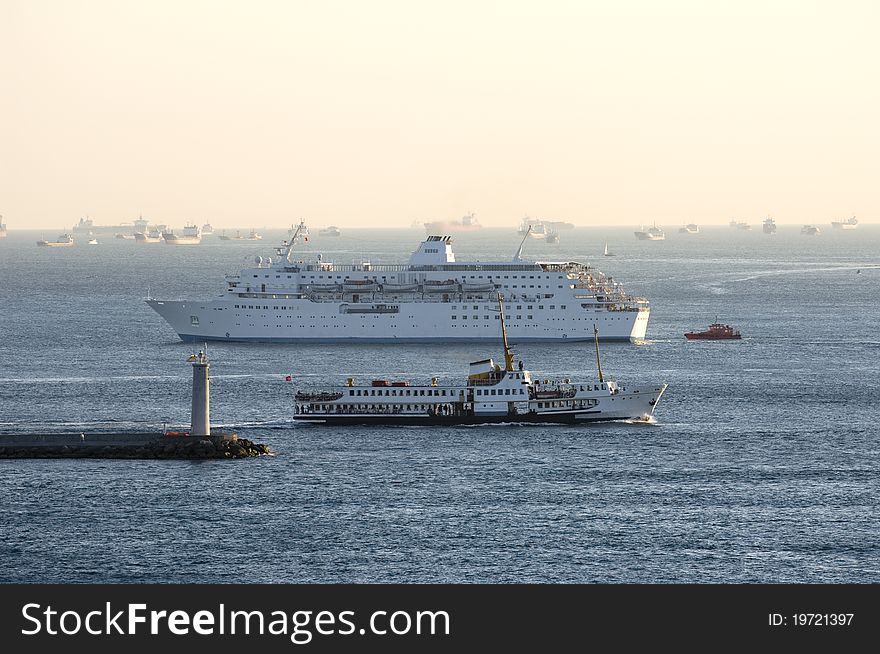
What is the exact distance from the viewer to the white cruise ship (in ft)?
346

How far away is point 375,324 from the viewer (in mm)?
105750

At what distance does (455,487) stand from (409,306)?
180ft

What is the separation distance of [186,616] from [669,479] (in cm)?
2691

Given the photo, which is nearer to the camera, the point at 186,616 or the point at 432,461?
the point at 186,616

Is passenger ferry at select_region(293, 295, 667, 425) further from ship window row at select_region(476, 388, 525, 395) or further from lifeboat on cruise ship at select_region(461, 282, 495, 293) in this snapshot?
lifeboat on cruise ship at select_region(461, 282, 495, 293)

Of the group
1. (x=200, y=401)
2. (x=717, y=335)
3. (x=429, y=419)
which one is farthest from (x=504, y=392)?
(x=717, y=335)

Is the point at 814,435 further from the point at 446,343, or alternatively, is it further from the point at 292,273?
the point at 292,273

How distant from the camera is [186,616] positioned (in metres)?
30.1

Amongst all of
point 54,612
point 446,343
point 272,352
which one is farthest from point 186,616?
point 446,343

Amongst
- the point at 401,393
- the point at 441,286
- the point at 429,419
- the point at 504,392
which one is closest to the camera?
the point at 429,419

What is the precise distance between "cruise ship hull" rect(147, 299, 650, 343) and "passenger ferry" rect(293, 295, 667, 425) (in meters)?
38.4

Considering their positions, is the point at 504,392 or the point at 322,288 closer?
the point at 504,392

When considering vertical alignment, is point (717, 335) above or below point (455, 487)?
above

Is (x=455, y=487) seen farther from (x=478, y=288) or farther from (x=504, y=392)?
(x=478, y=288)
